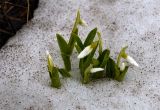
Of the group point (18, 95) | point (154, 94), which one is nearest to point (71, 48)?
point (18, 95)

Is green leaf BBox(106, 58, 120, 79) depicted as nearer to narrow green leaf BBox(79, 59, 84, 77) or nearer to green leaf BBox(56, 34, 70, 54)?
narrow green leaf BBox(79, 59, 84, 77)

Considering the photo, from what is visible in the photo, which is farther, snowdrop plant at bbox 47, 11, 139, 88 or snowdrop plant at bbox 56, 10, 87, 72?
snowdrop plant at bbox 56, 10, 87, 72

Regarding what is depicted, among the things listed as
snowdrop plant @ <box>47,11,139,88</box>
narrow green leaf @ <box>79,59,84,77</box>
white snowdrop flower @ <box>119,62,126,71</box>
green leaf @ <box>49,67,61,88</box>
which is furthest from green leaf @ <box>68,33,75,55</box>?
white snowdrop flower @ <box>119,62,126,71</box>

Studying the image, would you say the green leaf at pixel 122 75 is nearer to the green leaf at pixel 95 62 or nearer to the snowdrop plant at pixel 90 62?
the snowdrop plant at pixel 90 62

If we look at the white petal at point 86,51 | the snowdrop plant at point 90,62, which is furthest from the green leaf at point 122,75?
the white petal at point 86,51

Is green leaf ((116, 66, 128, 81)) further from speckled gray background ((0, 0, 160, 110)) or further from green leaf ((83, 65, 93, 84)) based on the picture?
green leaf ((83, 65, 93, 84))

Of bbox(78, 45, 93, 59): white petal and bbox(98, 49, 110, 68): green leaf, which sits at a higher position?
bbox(78, 45, 93, 59): white petal

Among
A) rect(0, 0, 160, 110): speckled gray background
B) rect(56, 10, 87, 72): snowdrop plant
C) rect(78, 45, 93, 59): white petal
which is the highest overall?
rect(78, 45, 93, 59): white petal

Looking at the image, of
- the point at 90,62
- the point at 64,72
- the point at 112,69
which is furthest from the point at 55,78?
the point at 112,69
